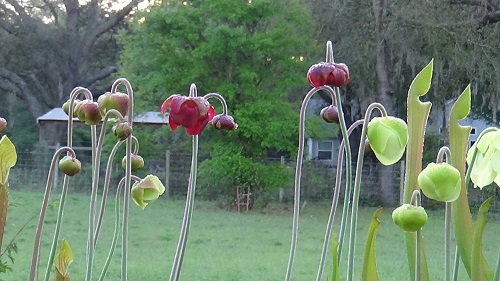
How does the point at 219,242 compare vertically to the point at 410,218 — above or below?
below

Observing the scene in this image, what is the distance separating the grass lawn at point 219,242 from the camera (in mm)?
4941

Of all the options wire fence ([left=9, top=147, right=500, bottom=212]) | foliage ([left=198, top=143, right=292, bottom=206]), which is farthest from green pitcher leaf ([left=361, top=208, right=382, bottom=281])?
wire fence ([left=9, top=147, right=500, bottom=212])

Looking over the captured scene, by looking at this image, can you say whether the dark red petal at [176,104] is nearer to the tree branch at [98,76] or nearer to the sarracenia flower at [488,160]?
the sarracenia flower at [488,160]

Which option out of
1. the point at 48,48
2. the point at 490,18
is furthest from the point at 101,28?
the point at 490,18

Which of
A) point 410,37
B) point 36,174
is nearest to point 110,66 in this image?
point 36,174

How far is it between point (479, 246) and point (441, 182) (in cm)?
9

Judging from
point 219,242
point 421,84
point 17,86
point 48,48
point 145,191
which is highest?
point 48,48

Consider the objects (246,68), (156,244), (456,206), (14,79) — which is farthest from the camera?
(14,79)

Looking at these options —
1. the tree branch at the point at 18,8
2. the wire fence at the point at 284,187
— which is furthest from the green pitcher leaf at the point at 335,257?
the tree branch at the point at 18,8

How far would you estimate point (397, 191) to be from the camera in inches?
399

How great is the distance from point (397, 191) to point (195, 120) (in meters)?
9.69

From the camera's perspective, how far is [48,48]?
15.2 meters

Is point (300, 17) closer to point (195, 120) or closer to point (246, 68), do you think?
point (246, 68)

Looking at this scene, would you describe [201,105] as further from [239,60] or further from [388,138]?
[239,60]
